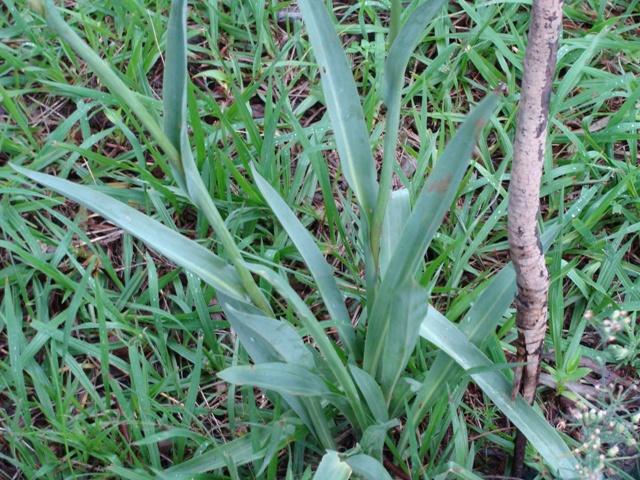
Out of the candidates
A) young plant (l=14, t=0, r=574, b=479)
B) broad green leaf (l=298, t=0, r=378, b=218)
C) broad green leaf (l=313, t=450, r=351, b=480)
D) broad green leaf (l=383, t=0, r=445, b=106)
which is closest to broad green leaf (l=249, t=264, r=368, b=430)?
young plant (l=14, t=0, r=574, b=479)

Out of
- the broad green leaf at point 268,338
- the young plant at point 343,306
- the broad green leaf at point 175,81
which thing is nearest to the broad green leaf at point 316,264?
the young plant at point 343,306

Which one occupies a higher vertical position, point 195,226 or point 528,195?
point 528,195

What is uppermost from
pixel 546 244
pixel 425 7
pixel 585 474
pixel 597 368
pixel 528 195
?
pixel 425 7

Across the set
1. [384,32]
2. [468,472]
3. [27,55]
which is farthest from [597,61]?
[27,55]

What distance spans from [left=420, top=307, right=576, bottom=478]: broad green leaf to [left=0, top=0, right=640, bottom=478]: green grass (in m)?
0.07

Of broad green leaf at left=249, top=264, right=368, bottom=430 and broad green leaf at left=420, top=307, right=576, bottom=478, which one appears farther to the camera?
broad green leaf at left=420, top=307, right=576, bottom=478

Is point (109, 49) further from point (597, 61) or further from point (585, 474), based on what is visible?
point (585, 474)

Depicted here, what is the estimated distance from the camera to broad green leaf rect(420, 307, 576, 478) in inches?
51.7

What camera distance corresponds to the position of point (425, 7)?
3.60ft

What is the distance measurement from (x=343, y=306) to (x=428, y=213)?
0.43 metres

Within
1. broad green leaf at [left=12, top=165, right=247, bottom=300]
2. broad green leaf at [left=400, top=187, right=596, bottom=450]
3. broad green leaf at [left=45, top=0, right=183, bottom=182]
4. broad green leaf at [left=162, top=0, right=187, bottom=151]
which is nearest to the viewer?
broad green leaf at [left=45, top=0, right=183, bottom=182]

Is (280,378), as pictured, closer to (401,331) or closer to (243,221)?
(401,331)

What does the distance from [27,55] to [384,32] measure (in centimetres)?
93

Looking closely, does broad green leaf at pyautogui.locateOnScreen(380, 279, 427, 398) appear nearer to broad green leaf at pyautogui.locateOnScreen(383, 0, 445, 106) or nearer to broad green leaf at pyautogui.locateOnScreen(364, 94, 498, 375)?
broad green leaf at pyautogui.locateOnScreen(364, 94, 498, 375)
